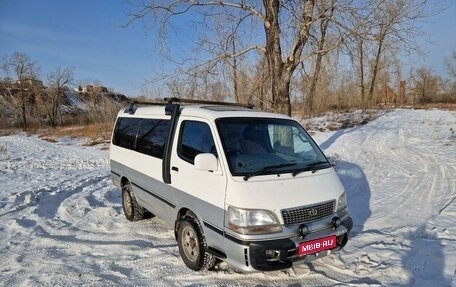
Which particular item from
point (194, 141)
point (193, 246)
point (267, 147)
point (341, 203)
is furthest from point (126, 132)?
point (341, 203)

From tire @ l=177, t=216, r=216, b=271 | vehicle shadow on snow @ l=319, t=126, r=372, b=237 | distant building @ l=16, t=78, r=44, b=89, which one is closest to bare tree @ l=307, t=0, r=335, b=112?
vehicle shadow on snow @ l=319, t=126, r=372, b=237

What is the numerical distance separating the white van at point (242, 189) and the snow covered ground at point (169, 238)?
1.44 ft

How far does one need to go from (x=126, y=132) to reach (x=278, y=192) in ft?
12.5

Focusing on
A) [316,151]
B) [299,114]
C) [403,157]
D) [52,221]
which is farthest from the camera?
[299,114]

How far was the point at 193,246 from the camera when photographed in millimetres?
4211

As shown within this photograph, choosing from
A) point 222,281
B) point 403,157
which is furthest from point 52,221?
point 403,157

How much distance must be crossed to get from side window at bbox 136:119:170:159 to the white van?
18 mm

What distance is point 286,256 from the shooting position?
11.4 ft

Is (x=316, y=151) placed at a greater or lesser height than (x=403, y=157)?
greater

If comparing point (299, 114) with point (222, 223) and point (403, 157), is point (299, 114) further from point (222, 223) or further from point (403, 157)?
point (222, 223)

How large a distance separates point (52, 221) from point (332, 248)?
501 cm

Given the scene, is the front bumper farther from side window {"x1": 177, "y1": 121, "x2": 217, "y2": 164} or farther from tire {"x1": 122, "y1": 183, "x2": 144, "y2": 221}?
tire {"x1": 122, "y1": 183, "x2": 144, "y2": 221}

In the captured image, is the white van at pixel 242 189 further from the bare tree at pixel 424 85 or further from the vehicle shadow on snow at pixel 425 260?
the bare tree at pixel 424 85

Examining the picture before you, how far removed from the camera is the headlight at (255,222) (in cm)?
348
